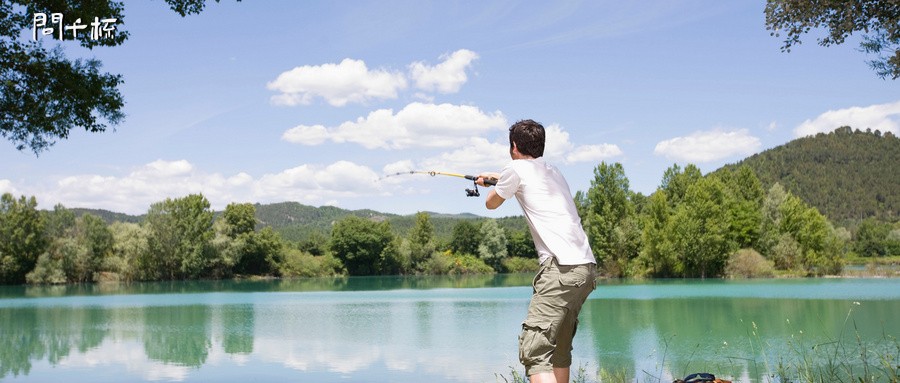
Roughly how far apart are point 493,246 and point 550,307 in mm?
77557

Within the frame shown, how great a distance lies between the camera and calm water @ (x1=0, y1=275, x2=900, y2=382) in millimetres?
13352

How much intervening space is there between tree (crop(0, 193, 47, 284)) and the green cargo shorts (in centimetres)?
6348

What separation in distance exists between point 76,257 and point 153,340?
45.9m

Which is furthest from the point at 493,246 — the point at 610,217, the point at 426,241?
the point at 610,217

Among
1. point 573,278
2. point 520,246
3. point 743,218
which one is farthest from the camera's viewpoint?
point 520,246

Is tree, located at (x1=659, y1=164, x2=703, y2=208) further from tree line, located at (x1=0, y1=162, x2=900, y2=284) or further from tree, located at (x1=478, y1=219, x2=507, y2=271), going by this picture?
tree, located at (x1=478, y1=219, x2=507, y2=271)

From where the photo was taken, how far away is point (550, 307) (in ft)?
12.4

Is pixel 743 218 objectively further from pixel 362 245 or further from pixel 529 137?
pixel 529 137

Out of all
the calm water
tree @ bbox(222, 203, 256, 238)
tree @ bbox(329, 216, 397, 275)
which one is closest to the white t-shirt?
the calm water

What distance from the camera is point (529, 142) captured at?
4.00 metres

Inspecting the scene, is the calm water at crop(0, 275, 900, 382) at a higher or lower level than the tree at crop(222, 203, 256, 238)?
lower

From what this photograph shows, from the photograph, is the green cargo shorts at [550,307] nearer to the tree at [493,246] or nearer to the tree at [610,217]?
the tree at [610,217]

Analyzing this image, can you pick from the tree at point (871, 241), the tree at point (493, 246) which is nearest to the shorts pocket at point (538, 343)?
the tree at point (493, 246)

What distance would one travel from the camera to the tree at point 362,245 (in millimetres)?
77562
